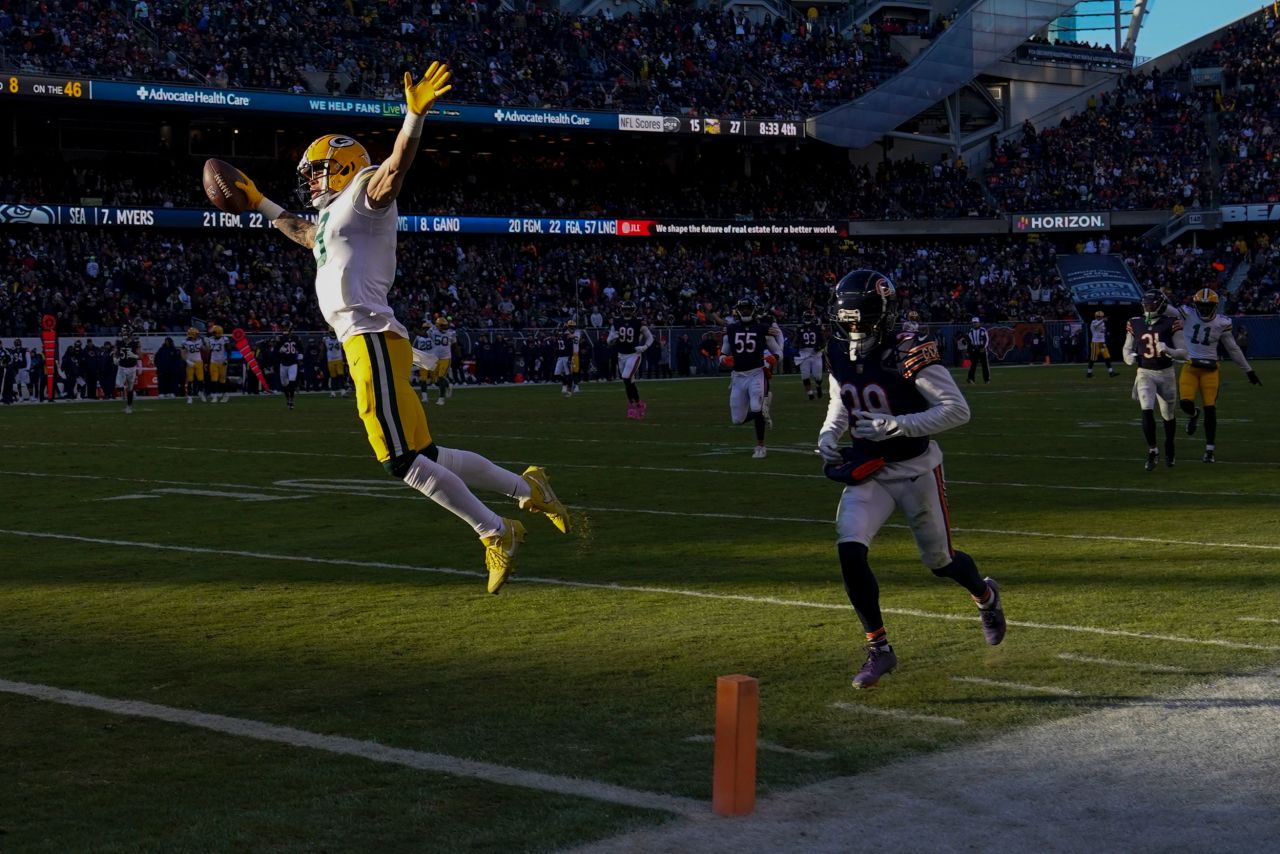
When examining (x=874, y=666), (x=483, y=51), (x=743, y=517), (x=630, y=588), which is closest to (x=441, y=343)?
(x=743, y=517)

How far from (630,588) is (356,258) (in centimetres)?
259

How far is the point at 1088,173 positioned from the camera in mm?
60500

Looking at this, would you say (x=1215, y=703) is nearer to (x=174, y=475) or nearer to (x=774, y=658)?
(x=774, y=658)

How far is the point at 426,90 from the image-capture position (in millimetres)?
6953

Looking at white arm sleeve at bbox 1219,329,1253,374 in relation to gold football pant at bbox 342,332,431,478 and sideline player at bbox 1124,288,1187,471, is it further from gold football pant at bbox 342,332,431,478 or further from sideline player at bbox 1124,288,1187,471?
gold football pant at bbox 342,332,431,478

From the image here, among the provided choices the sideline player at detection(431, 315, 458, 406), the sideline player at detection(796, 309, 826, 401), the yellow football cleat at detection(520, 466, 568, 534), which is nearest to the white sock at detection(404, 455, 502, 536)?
the yellow football cleat at detection(520, 466, 568, 534)

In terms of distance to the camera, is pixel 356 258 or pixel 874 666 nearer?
pixel 874 666

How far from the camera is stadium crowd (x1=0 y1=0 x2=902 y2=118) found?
44438mm

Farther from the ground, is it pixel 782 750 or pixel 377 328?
pixel 377 328

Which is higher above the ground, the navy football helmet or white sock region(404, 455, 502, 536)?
the navy football helmet

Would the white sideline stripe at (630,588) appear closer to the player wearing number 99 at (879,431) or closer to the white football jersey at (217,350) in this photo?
the player wearing number 99 at (879,431)

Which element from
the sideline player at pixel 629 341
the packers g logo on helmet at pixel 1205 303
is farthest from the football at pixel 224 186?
the sideline player at pixel 629 341

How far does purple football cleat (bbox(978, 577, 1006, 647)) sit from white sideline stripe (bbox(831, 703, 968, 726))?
1054 mm

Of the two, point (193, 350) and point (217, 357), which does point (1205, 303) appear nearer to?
point (193, 350)
